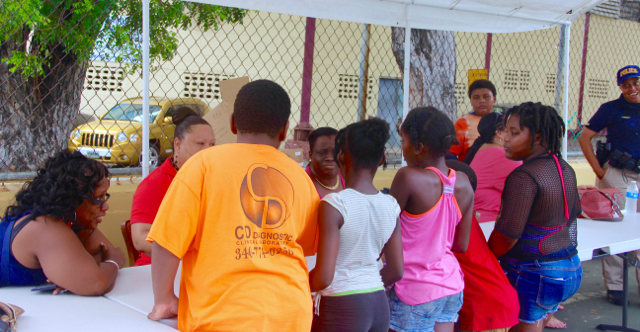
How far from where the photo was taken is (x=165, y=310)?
146 cm

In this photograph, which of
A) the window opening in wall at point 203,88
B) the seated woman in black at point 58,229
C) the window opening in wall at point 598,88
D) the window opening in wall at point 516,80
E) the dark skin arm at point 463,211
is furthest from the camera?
the window opening in wall at point 598,88

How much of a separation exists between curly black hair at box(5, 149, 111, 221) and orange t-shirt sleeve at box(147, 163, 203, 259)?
2.01 feet

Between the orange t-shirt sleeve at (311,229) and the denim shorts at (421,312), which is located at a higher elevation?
the orange t-shirt sleeve at (311,229)

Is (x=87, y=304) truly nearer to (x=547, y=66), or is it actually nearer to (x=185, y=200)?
(x=185, y=200)

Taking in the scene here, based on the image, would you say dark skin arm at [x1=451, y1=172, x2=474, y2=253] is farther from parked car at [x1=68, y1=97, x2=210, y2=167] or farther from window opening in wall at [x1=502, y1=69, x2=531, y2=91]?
window opening in wall at [x1=502, y1=69, x2=531, y2=91]

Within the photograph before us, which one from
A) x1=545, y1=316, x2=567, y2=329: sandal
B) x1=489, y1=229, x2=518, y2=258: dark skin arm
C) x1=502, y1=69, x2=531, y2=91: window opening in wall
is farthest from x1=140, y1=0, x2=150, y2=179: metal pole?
x1=502, y1=69, x2=531, y2=91: window opening in wall

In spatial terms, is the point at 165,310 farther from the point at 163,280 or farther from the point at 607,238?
the point at 607,238

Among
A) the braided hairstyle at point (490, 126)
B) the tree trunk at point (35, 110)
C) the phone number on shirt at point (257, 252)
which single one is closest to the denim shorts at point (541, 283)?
the braided hairstyle at point (490, 126)

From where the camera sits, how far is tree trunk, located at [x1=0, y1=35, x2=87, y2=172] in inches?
200

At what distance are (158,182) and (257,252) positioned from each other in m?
1.31

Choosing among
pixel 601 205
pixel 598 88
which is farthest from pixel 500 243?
pixel 598 88

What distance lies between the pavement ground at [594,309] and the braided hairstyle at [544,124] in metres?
1.80

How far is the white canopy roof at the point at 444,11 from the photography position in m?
3.32

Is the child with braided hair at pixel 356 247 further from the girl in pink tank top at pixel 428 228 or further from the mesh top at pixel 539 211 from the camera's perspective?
the mesh top at pixel 539 211
